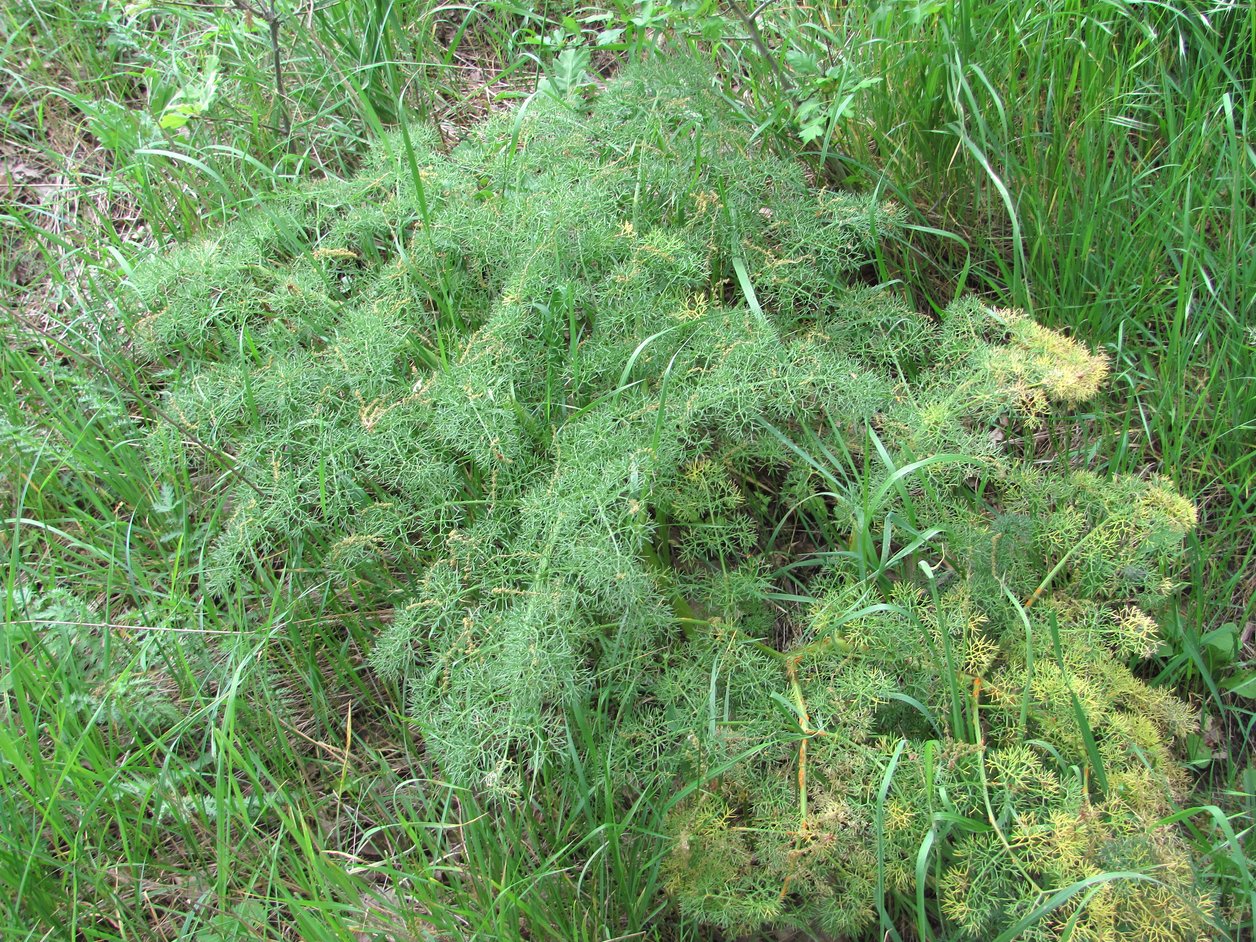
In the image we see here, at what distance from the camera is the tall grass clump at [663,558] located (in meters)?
1.73

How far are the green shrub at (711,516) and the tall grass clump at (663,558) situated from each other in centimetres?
1

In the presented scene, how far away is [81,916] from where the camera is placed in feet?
6.30

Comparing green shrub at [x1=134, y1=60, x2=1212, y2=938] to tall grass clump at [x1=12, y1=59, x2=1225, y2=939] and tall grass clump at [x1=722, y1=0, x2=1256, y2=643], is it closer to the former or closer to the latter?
tall grass clump at [x1=12, y1=59, x2=1225, y2=939]

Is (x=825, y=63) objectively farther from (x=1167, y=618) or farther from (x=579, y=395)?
(x=1167, y=618)

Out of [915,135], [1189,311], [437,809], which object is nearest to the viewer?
[437,809]

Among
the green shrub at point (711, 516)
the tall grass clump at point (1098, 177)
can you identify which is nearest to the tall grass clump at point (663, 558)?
the green shrub at point (711, 516)

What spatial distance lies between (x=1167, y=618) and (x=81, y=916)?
7.76 feet

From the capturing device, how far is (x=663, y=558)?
2.17 m

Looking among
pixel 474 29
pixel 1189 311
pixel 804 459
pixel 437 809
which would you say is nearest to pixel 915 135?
pixel 1189 311

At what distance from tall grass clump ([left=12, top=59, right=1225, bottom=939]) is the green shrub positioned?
1 centimetres

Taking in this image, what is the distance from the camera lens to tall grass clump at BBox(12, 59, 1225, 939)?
1.73m

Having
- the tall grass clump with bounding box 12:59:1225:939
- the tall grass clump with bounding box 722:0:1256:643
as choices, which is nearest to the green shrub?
the tall grass clump with bounding box 12:59:1225:939

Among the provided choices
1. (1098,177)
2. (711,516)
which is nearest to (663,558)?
(711,516)

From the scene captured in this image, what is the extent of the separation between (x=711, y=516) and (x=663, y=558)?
8.0 inches
